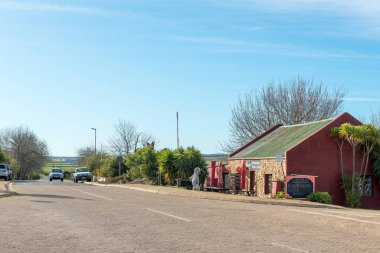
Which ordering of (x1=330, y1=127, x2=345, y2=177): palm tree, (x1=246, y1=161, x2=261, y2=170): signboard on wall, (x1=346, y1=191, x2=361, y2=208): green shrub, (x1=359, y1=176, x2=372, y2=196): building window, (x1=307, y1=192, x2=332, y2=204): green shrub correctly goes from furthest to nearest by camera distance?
(x1=246, y1=161, x2=261, y2=170): signboard on wall
(x1=359, y1=176, x2=372, y2=196): building window
(x1=330, y1=127, x2=345, y2=177): palm tree
(x1=346, y1=191, x2=361, y2=208): green shrub
(x1=307, y1=192, x2=332, y2=204): green shrub

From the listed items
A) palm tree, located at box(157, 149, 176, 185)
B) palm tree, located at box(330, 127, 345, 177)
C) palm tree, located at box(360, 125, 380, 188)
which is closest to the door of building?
palm tree, located at box(330, 127, 345, 177)

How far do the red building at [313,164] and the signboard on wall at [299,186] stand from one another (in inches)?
42.7

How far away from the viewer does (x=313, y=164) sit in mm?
32531

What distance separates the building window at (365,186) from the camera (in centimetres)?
3334

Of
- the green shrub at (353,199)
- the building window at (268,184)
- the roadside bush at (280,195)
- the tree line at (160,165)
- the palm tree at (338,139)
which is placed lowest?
the green shrub at (353,199)

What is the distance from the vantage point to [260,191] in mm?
34312

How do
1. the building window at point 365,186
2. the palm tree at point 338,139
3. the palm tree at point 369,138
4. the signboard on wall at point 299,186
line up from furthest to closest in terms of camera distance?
the building window at point 365,186 → the palm tree at point 338,139 → the palm tree at point 369,138 → the signboard on wall at point 299,186

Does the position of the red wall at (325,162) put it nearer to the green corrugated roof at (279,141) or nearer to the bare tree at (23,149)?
the green corrugated roof at (279,141)

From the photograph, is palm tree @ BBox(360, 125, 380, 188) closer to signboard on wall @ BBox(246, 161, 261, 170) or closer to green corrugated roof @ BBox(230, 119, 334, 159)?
green corrugated roof @ BBox(230, 119, 334, 159)

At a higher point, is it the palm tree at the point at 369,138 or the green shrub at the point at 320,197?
the palm tree at the point at 369,138

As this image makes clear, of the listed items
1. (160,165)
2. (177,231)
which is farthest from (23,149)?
(177,231)

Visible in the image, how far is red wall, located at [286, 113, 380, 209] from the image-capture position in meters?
32.1

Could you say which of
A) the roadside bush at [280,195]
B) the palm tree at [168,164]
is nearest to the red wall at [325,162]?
the roadside bush at [280,195]

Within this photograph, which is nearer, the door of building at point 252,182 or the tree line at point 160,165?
the door of building at point 252,182
